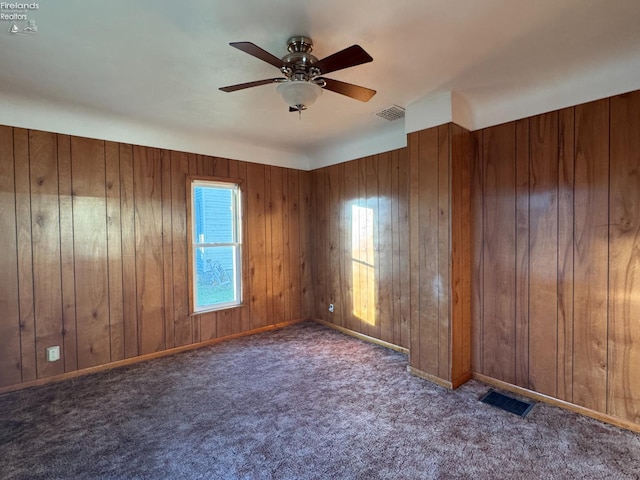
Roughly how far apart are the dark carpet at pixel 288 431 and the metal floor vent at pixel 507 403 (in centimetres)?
6

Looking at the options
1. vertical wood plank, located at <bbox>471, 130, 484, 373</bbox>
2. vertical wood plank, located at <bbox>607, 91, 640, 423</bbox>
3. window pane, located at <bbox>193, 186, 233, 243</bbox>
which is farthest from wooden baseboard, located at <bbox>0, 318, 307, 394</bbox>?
vertical wood plank, located at <bbox>607, 91, 640, 423</bbox>

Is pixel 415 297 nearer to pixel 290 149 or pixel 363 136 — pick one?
pixel 363 136

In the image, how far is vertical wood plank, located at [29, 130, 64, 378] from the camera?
109 inches

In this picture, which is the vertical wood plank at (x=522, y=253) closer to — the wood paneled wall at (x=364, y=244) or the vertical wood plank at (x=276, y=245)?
the wood paneled wall at (x=364, y=244)

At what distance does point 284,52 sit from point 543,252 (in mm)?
2421

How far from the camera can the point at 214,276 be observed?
3.91 metres

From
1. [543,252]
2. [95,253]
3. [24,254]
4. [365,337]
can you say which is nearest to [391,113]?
[543,252]

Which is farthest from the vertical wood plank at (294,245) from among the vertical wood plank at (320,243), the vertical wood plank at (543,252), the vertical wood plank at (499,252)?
the vertical wood plank at (543,252)

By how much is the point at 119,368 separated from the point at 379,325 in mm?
2819

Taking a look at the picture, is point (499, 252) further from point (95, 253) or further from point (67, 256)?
point (67, 256)

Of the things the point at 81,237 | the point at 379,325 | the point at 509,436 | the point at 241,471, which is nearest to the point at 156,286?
the point at 81,237

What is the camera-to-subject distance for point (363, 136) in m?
3.74

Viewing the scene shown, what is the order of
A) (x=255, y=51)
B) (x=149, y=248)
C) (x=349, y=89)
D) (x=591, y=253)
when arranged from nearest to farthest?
(x=255, y=51) → (x=349, y=89) → (x=591, y=253) → (x=149, y=248)

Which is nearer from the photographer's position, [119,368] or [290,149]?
[119,368]
